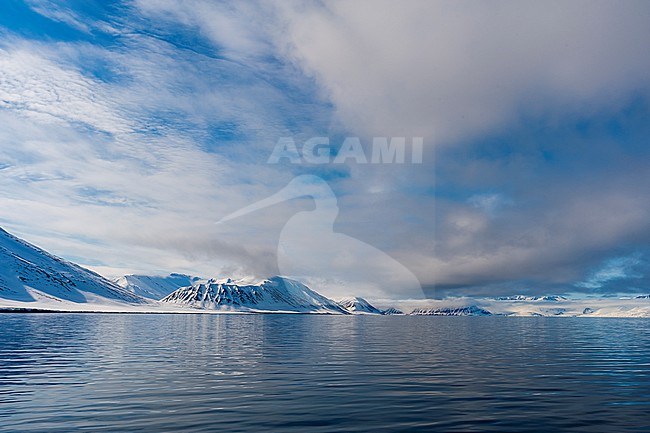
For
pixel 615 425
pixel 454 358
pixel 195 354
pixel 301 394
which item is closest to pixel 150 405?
pixel 301 394

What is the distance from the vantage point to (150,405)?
22.5 meters

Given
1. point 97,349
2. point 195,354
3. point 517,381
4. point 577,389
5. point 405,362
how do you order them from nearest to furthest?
point 577,389, point 517,381, point 405,362, point 195,354, point 97,349

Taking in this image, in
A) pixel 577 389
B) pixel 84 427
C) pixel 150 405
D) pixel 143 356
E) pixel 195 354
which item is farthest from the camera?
pixel 195 354

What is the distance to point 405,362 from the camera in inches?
1663

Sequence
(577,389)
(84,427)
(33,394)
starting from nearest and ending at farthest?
(84,427) → (33,394) → (577,389)

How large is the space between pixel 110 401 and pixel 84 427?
5.32m

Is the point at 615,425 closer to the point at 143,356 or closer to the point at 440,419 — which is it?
the point at 440,419

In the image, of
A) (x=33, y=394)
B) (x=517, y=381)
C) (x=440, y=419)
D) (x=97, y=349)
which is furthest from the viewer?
(x=97, y=349)

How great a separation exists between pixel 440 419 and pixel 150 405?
1467cm

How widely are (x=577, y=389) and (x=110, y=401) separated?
28.0 m

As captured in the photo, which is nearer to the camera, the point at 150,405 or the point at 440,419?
the point at 440,419

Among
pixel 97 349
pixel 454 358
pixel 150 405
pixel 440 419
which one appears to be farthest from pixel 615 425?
pixel 97 349

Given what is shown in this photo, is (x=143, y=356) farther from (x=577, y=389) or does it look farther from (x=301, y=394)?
(x=577, y=389)

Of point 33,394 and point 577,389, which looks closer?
point 33,394
